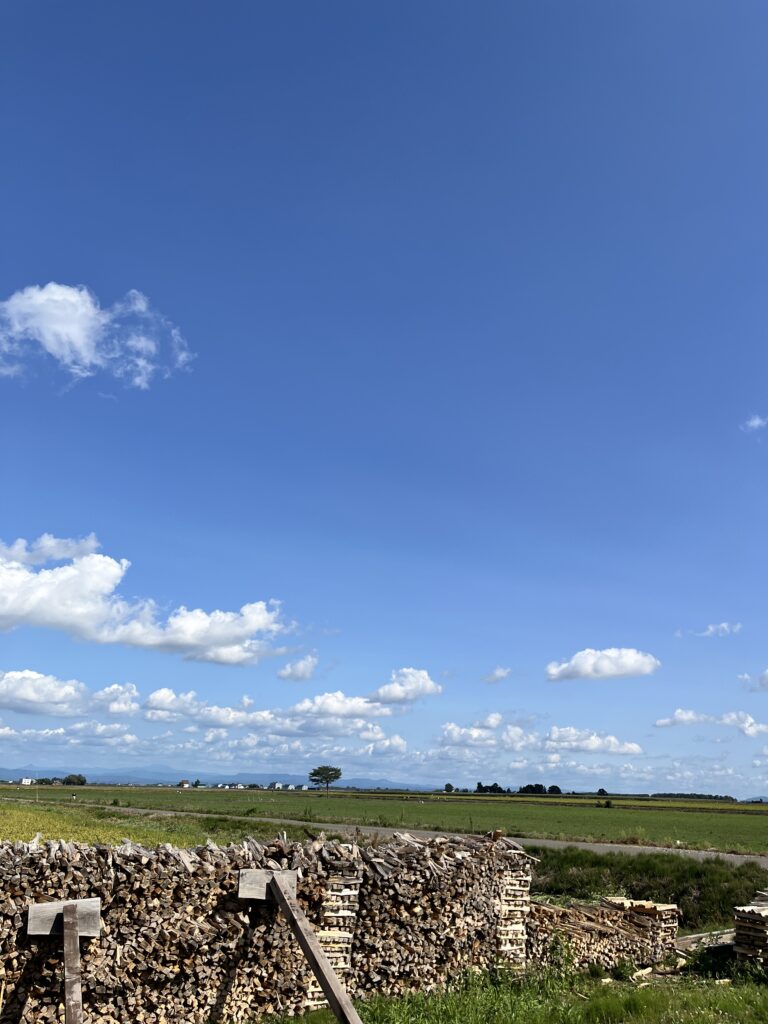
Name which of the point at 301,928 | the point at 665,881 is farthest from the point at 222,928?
the point at 665,881

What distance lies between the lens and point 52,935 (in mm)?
9852

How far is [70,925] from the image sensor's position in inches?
385

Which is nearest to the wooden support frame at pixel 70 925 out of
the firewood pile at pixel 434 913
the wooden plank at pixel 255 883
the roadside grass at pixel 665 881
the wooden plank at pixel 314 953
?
the wooden plank at pixel 255 883

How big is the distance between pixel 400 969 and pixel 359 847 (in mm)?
2016

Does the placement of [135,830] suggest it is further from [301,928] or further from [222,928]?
[301,928]

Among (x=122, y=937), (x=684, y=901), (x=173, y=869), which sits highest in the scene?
(x=173, y=869)

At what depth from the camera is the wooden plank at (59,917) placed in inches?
383

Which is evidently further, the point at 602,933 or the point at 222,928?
the point at 602,933

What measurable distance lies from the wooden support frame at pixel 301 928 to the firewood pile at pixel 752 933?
9588 millimetres

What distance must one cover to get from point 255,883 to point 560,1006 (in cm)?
496

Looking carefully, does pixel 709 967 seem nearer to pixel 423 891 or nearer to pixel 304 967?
pixel 423 891

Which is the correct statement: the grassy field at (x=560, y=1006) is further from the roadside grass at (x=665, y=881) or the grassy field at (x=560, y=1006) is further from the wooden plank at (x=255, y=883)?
the roadside grass at (x=665, y=881)

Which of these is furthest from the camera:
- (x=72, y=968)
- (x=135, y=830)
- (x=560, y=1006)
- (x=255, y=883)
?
(x=135, y=830)

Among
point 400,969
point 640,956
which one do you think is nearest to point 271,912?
point 400,969
